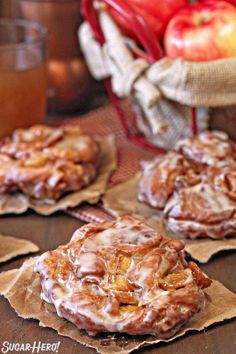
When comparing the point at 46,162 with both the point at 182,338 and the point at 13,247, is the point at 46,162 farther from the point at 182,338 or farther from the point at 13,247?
the point at 182,338

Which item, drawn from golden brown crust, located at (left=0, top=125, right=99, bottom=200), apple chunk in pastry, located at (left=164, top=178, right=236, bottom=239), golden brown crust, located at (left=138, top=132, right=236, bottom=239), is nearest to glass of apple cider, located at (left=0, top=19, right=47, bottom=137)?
golden brown crust, located at (left=0, top=125, right=99, bottom=200)

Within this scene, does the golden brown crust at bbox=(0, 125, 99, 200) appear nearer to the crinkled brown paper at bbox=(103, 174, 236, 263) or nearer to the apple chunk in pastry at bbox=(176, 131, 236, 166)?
the crinkled brown paper at bbox=(103, 174, 236, 263)

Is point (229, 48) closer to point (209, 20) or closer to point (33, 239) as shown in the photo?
point (209, 20)

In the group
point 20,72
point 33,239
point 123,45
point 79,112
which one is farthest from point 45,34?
point 33,239

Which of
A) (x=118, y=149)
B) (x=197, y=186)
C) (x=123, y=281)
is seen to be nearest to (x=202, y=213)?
(x=197, y=186)

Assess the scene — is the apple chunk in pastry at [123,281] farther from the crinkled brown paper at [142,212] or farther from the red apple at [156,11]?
the red apple at [156,11]
